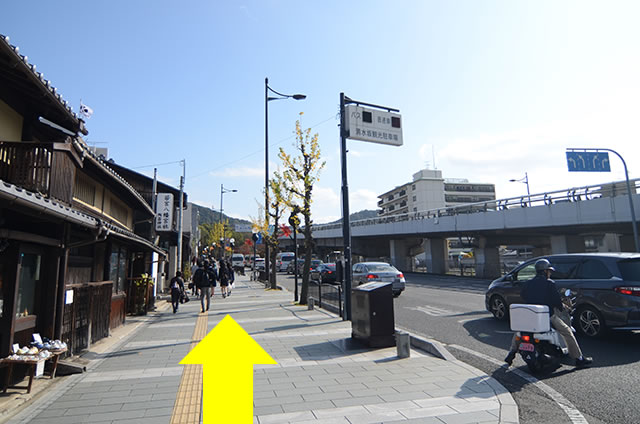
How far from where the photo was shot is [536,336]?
583 centimetres

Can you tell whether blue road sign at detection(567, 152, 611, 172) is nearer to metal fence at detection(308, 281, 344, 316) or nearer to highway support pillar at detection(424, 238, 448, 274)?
metal fence at detection(308, 281, 344, 316)

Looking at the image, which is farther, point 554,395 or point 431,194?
point 431,194

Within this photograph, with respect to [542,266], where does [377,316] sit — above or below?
below

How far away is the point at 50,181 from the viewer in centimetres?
618

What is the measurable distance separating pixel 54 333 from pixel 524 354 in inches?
309

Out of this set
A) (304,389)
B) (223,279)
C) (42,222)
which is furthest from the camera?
(223,279)

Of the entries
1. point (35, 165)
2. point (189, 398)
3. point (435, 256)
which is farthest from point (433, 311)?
point (435, 256)

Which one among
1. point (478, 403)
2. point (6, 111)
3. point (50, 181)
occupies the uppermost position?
point (6, 111)

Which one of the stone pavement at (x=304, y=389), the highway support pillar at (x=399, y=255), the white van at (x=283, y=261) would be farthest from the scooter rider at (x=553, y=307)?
the white van at (x=283, y=261)

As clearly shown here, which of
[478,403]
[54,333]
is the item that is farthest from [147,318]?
[478,403]

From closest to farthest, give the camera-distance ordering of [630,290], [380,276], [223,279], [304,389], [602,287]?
[304,389] < [630,290] < [602,287] < [380,276] < [223,279]

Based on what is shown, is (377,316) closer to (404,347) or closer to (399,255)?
(404,347)

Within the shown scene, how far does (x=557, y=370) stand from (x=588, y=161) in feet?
58.5

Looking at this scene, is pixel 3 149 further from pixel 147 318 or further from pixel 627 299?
pixel 627 299
